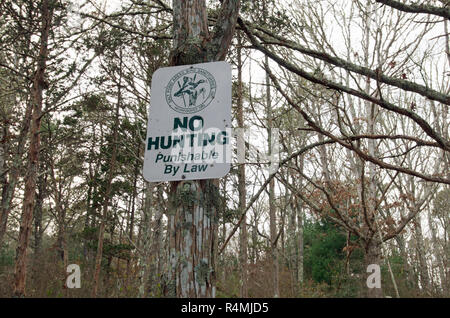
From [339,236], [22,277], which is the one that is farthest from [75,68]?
[339,236]

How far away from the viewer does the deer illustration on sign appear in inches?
71.1

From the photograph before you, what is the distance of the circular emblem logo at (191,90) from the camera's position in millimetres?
1790

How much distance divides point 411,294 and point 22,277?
894 centimetres

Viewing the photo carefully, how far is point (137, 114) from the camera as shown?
1191cm

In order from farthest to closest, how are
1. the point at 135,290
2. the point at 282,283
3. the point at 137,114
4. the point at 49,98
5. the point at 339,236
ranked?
1. the point at 339,236
2. the point at 137,114
3. the point at 282,283
4. the point at 49,98
5. the point at 135,290

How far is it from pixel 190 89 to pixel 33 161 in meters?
6.79

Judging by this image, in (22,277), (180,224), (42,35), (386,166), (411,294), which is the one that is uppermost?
(42,35)

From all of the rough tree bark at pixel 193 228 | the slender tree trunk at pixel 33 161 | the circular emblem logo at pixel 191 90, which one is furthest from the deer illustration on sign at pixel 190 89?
the slender tree trunk at pixel 33 161

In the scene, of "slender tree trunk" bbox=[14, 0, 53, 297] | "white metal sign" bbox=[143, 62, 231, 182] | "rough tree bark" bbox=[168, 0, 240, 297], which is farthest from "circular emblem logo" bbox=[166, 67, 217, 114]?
"slender tree trunk" bbox=[14, 0, 53, 297]

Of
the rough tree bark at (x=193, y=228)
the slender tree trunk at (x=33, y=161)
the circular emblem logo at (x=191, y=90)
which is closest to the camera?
the rough tree bark at (x=193, y=228)

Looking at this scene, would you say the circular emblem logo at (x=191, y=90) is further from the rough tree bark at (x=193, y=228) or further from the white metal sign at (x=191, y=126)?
the rough tree bark at (x=193, y=228)

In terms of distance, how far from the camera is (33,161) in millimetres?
7391
